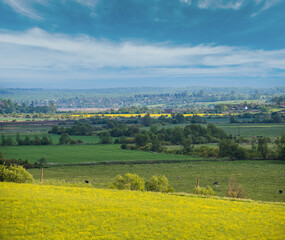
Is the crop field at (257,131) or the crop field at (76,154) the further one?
the crop field at (257,131)

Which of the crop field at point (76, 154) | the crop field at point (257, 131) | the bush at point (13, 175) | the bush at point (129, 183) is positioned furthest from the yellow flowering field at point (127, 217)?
the crop field at point (257, 131)

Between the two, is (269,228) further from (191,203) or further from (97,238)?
(97,238)

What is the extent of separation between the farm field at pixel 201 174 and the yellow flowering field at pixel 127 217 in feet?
54.3

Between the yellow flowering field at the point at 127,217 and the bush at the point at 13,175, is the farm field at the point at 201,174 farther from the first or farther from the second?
the yellow flowering field at the point at 127,217

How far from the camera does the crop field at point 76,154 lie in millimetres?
64625

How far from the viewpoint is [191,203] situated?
22797 millimetres

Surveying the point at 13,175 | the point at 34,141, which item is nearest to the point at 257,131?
the point at 34,141

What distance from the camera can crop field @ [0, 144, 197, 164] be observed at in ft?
212

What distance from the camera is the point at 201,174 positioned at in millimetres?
51969

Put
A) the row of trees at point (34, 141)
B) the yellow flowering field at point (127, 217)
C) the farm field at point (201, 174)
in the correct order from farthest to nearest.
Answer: the row of trees at point (34, 141) → the farm field at point (201, 174) → the yellow flowering field at point (127, 217)

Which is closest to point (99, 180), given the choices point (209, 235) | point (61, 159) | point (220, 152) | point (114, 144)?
point (61, 159)

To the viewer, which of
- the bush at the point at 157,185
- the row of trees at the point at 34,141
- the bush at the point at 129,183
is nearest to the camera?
the bush at the point at 129,183

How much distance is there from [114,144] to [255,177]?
47.9 meters

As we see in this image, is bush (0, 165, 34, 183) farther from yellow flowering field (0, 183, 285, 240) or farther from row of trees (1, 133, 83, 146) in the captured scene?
row of trees (1, 133, 83, 146)
